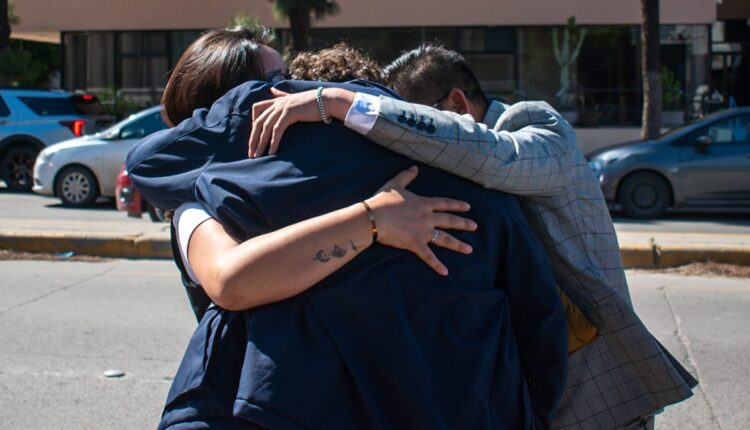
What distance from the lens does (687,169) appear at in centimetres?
1295

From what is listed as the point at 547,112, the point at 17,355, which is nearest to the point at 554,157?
the point at 547,112

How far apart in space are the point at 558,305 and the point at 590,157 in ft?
40.9

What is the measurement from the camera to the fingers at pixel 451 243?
167cm

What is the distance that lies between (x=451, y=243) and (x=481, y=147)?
0.21m

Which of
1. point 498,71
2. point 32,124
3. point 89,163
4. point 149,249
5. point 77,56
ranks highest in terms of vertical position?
point 77,56

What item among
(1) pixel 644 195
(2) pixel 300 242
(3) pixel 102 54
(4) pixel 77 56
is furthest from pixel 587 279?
(4) pixel 77 56

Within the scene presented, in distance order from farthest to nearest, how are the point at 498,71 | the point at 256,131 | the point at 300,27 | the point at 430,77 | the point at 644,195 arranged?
the point at 498,71
the point at 300,27
the point at 644,195
the point at 430,77
the point at 256,131

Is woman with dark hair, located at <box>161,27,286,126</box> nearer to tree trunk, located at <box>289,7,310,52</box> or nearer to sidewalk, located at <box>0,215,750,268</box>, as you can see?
sidewalk, located at <box>0,215,750,268</box>

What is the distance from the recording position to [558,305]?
1.81 m

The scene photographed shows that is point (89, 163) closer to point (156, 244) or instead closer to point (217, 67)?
point (156, 244)

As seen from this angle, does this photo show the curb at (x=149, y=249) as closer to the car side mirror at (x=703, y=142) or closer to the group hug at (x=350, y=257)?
the car side mirror at (x=703, y=142)

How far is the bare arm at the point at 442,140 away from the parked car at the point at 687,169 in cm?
1168

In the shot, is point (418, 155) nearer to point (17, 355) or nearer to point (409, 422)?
point (409, 422)

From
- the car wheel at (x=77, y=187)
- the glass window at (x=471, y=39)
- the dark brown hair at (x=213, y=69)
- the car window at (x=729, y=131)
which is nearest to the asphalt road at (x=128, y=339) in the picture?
the dark brown hair at (x=213, y=69)
